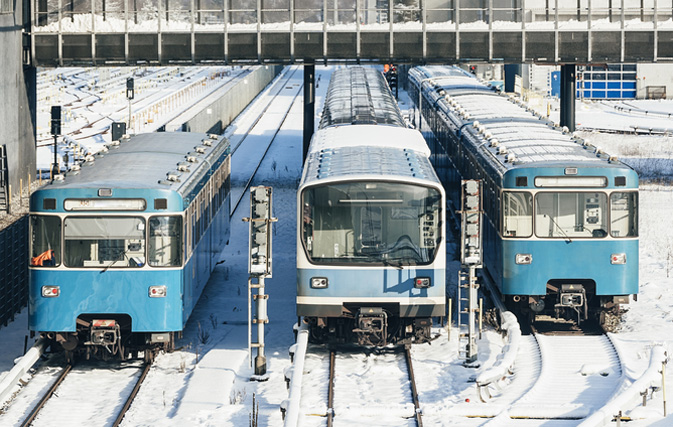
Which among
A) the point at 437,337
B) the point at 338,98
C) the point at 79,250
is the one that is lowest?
the point at 437,337

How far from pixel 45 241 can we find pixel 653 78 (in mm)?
63753

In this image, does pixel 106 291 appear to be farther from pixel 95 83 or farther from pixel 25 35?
pixel 95 83

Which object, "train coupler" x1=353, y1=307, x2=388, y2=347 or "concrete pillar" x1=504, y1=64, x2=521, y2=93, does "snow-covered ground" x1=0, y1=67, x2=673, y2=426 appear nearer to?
"train coupler" x1=353, y1=307, x2=388, y2=347

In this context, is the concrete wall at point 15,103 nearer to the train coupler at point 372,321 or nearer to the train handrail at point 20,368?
the train handrail at point 20,368

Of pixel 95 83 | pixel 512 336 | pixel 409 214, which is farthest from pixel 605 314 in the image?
pixel 95 83

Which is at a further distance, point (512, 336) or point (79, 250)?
point (512, 336)

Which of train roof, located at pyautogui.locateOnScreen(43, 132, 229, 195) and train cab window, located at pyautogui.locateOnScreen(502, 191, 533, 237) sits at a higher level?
train roof, located at pyautogui.locateOnScreen(43, 132, 229, 195)

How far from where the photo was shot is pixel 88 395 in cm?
1652

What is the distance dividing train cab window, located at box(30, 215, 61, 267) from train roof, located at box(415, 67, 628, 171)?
6.95m

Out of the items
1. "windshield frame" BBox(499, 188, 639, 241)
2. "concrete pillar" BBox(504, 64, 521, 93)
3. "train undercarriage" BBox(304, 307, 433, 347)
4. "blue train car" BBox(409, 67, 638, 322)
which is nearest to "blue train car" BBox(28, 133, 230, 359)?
"train undercarriage" BBox(304, 307, 433, 347)

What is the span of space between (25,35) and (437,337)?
18.9 m

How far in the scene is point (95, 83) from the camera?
80.7 meters

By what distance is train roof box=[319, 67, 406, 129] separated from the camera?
2372 cm

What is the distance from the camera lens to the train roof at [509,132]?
19500 mm
